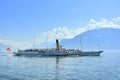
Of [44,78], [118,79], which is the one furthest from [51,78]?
[118,79]

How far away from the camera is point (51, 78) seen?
6234 centimetres

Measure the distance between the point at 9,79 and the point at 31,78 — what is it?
515 centimetres

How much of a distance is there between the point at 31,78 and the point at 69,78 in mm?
8636

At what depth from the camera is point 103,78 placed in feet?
204

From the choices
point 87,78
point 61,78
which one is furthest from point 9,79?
point 87,78

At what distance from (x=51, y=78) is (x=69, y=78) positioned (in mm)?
4104

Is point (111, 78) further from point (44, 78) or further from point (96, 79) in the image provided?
point (44, 78)

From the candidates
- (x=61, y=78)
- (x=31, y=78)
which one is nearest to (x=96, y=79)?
(x=61, y=78)

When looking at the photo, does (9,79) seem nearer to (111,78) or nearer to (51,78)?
(51,78)

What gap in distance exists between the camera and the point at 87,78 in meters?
61.9

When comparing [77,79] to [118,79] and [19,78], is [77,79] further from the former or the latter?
[19,78]

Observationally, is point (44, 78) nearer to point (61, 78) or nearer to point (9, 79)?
point (61, 78)

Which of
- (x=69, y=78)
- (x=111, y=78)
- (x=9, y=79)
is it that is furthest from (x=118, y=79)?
(x=9, y=79)

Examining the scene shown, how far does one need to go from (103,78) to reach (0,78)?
23.2 meters
